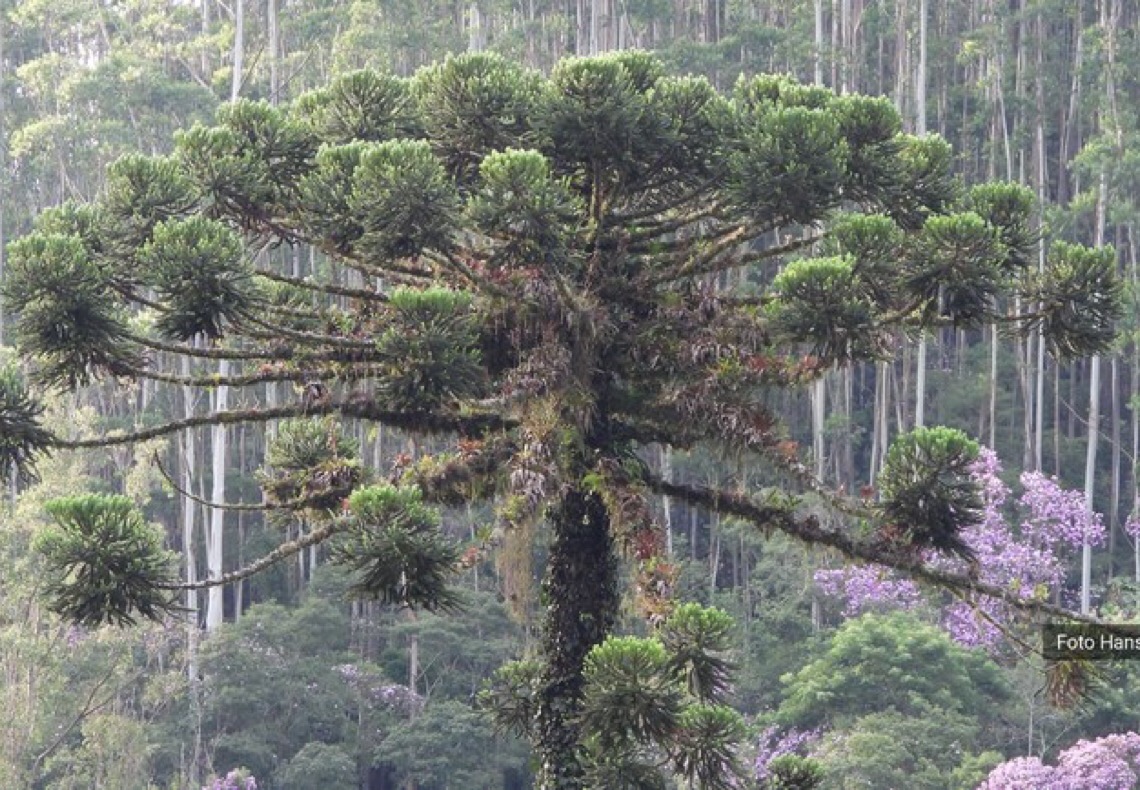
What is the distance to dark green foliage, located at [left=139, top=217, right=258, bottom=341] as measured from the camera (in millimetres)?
9977

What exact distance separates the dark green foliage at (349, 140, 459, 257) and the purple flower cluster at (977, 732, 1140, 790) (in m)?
17.2

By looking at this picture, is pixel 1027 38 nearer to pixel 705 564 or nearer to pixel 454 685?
pixel 705 564

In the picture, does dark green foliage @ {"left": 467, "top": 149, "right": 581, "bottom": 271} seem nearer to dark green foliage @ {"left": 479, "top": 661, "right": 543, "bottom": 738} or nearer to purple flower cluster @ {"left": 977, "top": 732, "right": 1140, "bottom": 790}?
dark green foliage @ {"left": 479, "top": 661, "right": 543, "bottom": 738}

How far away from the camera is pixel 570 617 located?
34.4 feet

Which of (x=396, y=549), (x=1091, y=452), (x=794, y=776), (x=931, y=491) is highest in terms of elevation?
(x=931, y=491)

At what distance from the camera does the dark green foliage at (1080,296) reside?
35.2 feet

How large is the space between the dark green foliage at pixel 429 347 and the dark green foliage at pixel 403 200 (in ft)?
0.75

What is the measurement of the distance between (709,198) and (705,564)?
26020 millimetres

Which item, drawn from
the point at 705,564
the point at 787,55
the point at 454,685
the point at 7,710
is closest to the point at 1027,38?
the point at 787,55

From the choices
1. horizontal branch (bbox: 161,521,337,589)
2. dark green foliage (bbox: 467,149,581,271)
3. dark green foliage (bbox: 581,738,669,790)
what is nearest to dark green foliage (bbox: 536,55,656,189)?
dark green foliage (bbox: 467,149,581,271)

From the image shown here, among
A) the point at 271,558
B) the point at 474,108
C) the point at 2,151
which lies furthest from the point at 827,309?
the point at 2,151

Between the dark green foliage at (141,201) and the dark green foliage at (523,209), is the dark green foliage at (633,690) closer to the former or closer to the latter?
the dark green foliage at (523,209)

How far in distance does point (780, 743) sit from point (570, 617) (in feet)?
61.0

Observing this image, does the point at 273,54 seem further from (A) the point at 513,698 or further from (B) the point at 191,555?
(A) the point at 513,698
